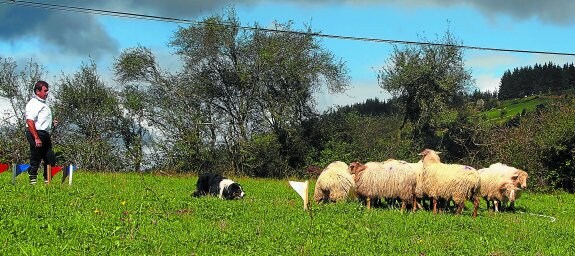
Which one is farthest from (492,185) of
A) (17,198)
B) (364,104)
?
(364,104)

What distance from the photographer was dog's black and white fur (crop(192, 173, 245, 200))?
14469 mm

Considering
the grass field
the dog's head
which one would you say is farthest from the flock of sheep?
the dog's head

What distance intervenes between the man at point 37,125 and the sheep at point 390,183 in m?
7.70

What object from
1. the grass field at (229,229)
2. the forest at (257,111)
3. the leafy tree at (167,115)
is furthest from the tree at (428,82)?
the grass field at (229,229)

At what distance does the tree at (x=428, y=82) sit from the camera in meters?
33.5

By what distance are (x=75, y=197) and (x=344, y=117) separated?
26775mm

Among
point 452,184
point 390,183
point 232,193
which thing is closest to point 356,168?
point 390,183

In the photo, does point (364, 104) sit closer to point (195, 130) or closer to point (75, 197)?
point (195, 130)

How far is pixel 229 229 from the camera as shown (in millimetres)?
8656

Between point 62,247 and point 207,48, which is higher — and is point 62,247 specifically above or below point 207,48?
below

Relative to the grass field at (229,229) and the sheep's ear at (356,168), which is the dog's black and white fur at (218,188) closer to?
the grass field at (229,229)

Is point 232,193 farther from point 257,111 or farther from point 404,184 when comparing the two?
point 257,111

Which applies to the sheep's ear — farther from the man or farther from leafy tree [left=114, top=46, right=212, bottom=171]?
leafy tree [left=114, top=46, right=212, bottom=171]

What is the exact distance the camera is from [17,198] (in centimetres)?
970
